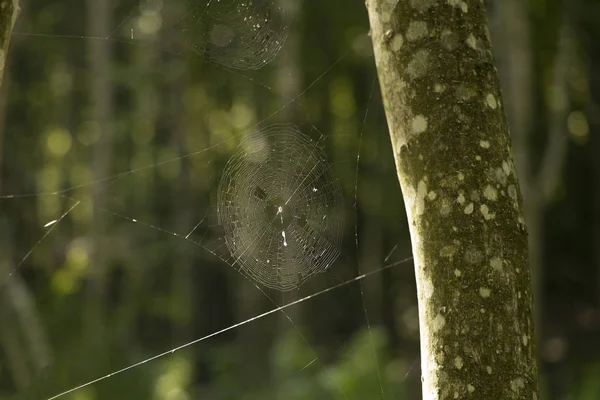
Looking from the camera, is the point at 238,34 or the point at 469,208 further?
the point at 238,34

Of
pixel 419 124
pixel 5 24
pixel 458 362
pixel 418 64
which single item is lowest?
pixel 458 362

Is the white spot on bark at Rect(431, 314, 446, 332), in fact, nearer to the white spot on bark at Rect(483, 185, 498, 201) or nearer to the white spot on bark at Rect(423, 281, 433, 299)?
the white spot on bark at Rect(423, 281, 433, 299)

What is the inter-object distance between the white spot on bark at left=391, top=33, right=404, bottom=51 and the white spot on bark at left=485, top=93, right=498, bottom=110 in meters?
0.20

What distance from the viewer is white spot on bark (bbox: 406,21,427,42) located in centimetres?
140

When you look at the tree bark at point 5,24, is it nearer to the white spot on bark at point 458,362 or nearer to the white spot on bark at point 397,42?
the white spot on bark at point 397,42

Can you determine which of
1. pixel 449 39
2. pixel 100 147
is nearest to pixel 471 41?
pixel 449 39

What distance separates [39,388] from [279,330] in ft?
13.3

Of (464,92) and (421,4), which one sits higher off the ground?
(421,4)

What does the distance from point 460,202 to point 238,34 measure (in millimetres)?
1250

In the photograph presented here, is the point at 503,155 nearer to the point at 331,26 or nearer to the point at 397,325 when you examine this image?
the point at 331,26

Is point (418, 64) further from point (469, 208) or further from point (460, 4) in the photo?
point (469, 208)

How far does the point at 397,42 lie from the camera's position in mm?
1430

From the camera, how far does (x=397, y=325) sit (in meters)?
13.4


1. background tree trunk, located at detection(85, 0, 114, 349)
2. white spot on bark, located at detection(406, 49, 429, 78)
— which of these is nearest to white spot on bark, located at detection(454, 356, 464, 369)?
white spot on bark, located at detection(406, 49, 429, 78)
